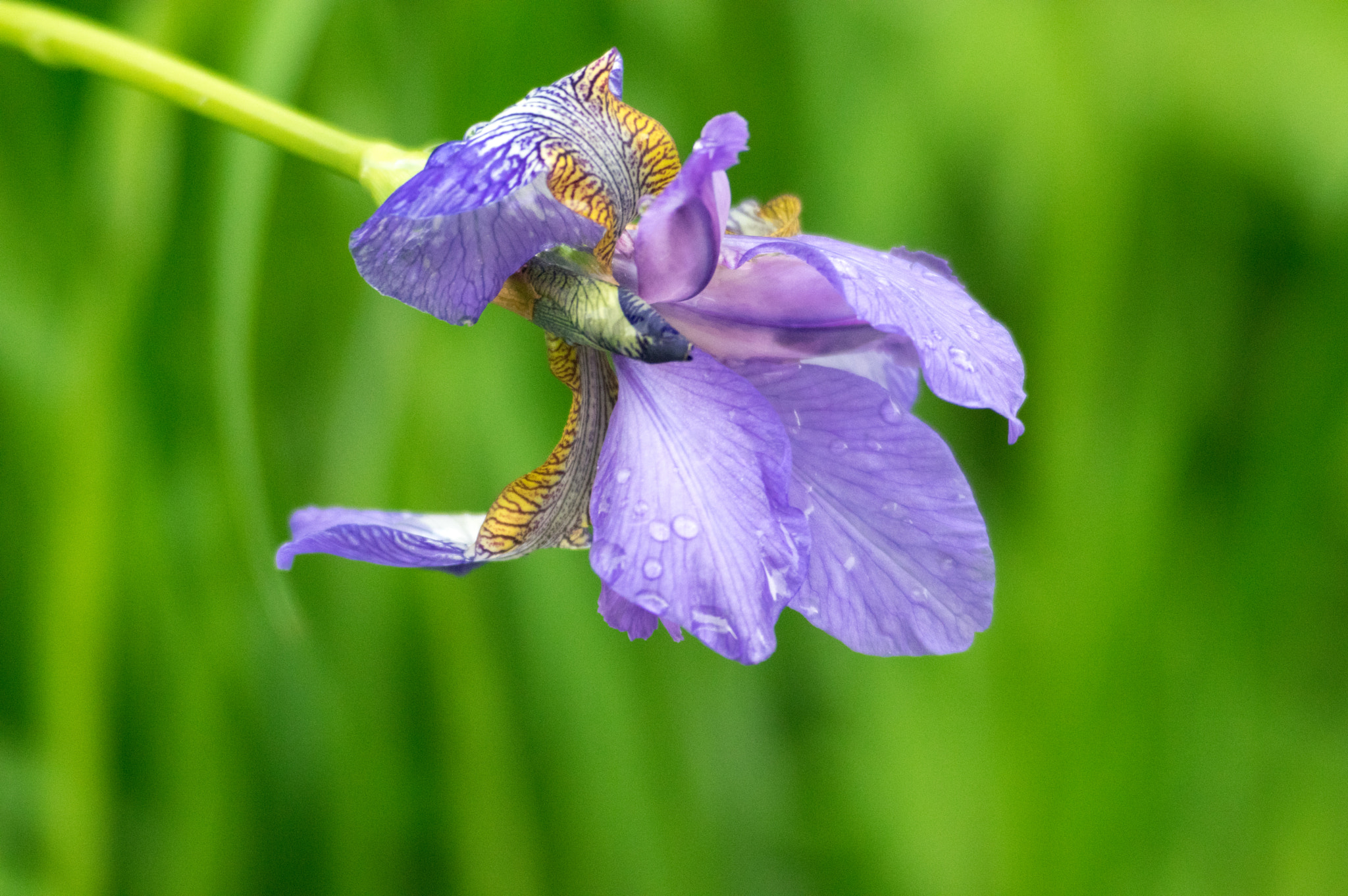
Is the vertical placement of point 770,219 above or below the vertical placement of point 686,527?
above

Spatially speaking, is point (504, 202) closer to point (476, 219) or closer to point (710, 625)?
point (476, 219)

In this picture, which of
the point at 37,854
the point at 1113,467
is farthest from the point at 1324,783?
the point at 37,854

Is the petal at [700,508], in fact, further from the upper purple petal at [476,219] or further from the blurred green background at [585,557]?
the blurred green background at [585,557]

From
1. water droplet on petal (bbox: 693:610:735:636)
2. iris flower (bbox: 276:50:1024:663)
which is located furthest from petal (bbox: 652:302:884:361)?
water droplet on petal (bbox: 693:610:735:636)

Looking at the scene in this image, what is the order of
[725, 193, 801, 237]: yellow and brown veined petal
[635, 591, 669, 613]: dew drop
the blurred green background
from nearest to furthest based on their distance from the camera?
[635, 591, 669, 613]: dew drop, [725, 193, 801, 237]: yellow and brown veined petal, the blurred green background

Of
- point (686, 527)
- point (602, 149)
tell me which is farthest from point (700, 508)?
point (602, 149)

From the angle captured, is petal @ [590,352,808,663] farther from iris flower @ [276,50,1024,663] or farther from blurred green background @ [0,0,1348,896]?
blurred green background @ [0,0,1348,896]

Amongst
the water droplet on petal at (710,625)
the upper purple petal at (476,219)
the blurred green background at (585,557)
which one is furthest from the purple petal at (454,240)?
the blurred green background at (585,557)
